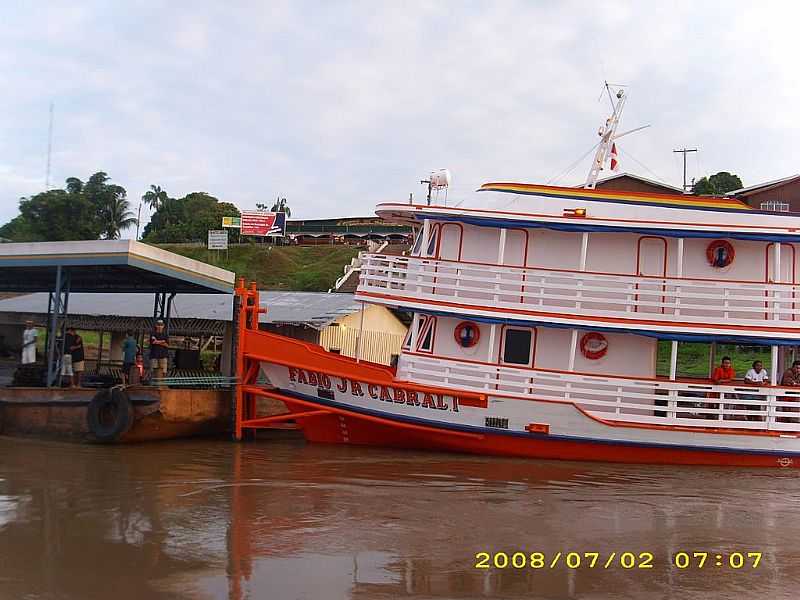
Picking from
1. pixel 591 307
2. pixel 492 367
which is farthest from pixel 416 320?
pixel 591 307

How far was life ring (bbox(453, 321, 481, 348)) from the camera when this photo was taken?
13344mm

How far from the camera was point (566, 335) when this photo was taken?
43.0 ft

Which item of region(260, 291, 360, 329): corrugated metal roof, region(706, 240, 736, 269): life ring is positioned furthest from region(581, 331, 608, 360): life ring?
region(260, 291, 360, 329): corrugated metal roof

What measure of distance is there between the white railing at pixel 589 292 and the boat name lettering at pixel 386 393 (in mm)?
1576

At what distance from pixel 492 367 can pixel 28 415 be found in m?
8.10

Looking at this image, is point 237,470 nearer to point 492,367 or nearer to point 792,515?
point 492,367

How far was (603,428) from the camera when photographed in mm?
12461

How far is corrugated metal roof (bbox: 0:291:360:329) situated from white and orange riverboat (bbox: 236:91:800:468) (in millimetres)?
6265

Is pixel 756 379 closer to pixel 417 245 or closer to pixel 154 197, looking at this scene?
pixel 417 245

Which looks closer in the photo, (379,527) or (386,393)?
(379,527)

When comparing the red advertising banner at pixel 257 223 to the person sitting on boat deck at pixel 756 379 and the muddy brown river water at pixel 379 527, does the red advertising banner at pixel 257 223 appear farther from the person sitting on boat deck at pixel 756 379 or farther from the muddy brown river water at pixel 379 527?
the person sitting on boat deck at pixel 756 379

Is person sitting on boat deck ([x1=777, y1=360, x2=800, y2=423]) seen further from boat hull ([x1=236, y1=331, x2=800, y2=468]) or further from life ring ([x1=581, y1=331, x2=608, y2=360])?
life ring ([x1=581, y1=331, x2=608, y2=360])
